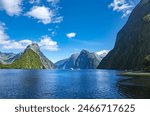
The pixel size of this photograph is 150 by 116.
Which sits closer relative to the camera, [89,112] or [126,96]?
[89,112]

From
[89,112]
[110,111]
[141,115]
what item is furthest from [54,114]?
[141,115]

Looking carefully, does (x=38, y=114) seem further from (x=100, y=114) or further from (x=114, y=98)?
(x=114, y=98)

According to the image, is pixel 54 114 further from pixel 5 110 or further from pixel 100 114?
pixel 5 110

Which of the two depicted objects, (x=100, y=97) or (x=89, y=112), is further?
(x=100, y=97)

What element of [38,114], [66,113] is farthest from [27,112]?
[66,113]

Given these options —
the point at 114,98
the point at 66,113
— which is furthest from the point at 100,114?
the point at 114,98

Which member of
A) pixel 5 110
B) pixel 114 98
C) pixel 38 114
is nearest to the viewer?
pixel 38 114

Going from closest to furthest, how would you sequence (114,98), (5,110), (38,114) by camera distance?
(38,114) → (5,110) → (114,98)
